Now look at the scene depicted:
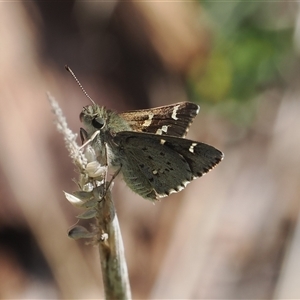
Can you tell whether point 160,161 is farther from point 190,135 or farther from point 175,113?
point 190,135

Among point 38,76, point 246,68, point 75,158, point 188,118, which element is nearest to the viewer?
point 75,158

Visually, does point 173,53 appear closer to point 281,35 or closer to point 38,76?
point 281,35

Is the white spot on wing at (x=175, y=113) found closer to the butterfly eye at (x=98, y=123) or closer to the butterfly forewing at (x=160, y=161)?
the butterfly forewing at (x=160, y=161)

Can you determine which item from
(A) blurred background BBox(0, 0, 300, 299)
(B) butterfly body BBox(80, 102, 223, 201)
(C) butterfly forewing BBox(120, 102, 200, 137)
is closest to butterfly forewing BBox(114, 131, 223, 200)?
(B) butterfly body BBox(80, 102, 223, 201)

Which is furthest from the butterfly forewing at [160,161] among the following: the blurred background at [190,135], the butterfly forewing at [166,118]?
the blurred background at [190,135]

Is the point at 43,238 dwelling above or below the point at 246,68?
below

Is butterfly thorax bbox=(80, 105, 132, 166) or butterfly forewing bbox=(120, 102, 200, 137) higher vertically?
butterfly forewing bbox=(120, 102, 200, 137)

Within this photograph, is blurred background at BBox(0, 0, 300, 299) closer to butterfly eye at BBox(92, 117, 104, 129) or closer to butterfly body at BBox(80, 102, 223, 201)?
butterfly body at BBox(80, 102, 223, 201)

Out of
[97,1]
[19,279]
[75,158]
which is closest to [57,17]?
[97,1]
